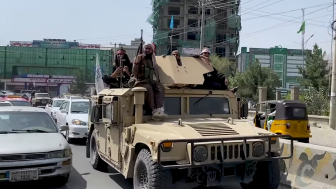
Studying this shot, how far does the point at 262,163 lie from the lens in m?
5.90

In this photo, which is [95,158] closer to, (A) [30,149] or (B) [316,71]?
(A) [30,149]

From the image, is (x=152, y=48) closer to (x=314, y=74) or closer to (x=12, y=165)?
(x=12, y=165)

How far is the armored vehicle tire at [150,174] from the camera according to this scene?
5023mm

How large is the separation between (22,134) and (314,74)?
29.1 metres

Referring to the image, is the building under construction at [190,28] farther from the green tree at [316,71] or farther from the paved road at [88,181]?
the paved road at [88,181]

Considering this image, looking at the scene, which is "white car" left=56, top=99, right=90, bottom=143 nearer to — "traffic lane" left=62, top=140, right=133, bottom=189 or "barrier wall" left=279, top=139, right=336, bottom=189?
"traffic lane" left=62, top=140, right=133, bottom=189

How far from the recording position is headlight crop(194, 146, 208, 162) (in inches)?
196

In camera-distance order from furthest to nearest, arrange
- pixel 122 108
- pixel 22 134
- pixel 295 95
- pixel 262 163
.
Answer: pixel 295 95 < pixel 22 134 < pixel 122 108 < pixel 262 163

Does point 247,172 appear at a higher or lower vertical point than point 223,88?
lower

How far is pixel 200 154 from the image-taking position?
5.00 meters

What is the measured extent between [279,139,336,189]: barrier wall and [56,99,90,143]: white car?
7179mm

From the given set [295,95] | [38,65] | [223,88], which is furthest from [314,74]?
[38,65]

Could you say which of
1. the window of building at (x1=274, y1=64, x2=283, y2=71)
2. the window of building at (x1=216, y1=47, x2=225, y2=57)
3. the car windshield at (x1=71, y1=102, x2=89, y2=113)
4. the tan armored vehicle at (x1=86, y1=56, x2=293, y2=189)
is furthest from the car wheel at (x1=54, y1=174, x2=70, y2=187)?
the window of building at (x1=274, y1=64, x2=283, y2=71)

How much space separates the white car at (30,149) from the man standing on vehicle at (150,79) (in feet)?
6.01
